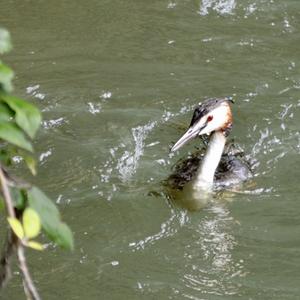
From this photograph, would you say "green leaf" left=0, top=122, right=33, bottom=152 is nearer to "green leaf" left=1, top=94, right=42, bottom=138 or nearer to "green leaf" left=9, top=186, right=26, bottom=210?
"green leaf" left=1, top=94, right=42, bottom=138

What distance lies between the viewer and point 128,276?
4.88 m

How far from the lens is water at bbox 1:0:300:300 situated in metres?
4.95

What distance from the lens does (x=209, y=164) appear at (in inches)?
235

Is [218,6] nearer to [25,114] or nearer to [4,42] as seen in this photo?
[4,42]

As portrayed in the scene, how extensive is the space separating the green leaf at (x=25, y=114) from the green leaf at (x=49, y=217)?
145 mm

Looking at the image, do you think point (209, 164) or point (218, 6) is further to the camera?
point (218, 6)

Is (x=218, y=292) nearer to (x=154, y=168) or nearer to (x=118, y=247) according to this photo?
(x=118, y=247)

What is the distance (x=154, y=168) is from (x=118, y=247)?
139 cm

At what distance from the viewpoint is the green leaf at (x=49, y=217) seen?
176cm

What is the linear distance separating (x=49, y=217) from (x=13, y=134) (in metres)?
0.21

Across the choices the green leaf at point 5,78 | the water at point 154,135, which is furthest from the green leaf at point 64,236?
the water at point 154,135

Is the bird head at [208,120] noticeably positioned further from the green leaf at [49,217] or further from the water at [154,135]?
the green leaf at [49,217]

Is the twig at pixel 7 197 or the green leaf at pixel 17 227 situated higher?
the twig at pixel 7 197

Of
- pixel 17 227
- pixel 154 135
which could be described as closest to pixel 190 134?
pixel 154 135
